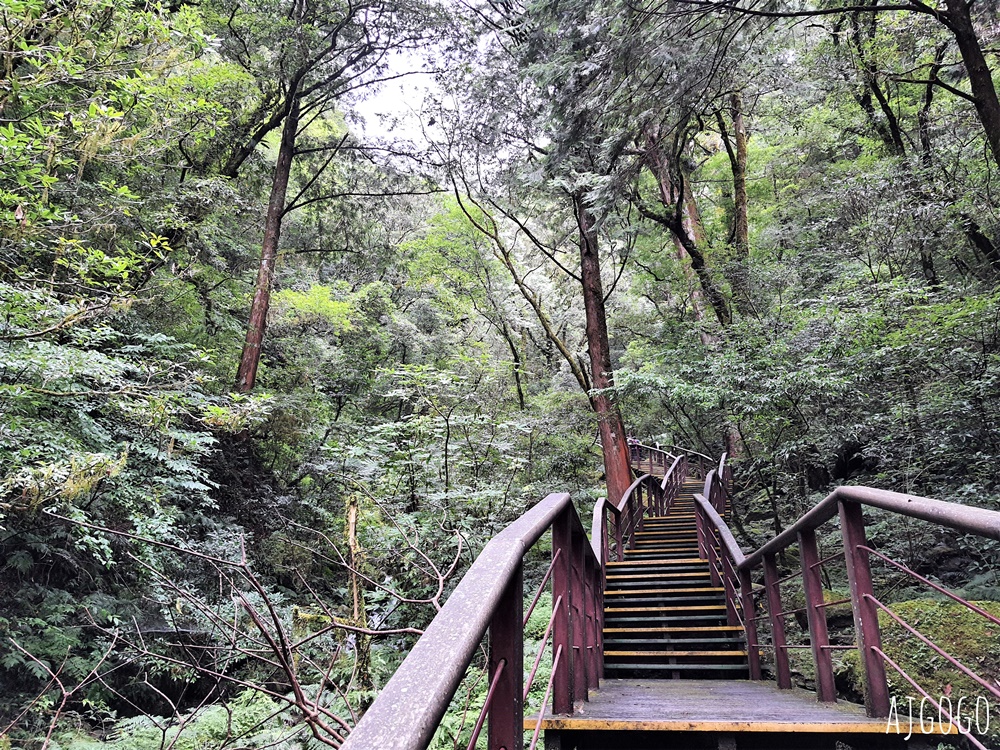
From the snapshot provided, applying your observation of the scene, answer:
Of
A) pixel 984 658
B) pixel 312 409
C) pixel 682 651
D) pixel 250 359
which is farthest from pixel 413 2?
→ pixel 984 658

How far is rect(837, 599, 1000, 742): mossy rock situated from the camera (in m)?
3.93

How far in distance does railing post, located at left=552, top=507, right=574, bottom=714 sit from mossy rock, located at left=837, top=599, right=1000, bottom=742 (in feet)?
9.53

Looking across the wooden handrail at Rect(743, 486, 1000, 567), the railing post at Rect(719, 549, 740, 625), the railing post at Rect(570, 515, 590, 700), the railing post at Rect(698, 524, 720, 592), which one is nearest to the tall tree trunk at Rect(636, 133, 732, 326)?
the railing post at Rect(698, 524, 720, 592)

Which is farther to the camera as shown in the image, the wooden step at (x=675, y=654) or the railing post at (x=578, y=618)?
the wooden step at (x=675, y=654)

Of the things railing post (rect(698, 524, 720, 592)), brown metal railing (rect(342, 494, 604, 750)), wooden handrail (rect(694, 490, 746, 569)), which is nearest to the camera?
brown metal railing (rect(342, 494, 604, 750))

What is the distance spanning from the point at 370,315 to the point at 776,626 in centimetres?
1373

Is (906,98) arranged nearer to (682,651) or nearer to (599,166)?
(599,166)

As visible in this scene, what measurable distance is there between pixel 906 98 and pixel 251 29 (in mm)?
12875

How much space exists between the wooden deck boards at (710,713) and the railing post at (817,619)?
9 centimetres

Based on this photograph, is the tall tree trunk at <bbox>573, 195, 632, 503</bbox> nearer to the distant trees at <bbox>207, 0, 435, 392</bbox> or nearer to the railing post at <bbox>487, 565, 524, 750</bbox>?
the distant trees at <bbox>207, 0, 435, 392</bbox>

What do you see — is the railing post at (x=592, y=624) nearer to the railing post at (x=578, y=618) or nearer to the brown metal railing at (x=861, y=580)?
the railing post at (x=578, y=618)

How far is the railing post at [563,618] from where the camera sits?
2361mm

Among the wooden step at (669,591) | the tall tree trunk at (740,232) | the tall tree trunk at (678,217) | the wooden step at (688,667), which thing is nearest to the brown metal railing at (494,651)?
the wooden step at (688,667)

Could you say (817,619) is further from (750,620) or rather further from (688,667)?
(688,667)
